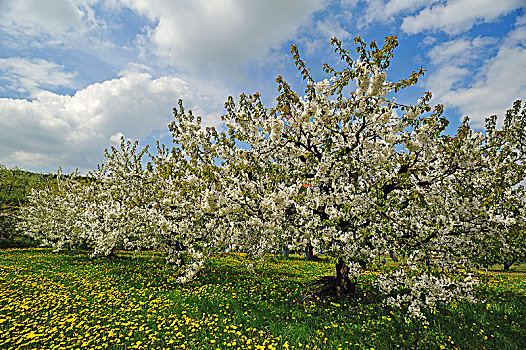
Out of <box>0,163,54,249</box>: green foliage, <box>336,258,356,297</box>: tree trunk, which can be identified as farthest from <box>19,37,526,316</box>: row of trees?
<box>0,163,54,249</box>: green foliage

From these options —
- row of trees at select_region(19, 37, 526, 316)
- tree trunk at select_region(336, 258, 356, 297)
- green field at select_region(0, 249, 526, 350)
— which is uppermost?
row of trees at select_region(19, 37, 526, 316)

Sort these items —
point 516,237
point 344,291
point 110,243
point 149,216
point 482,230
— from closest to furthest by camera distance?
1. point 516,237
2. point 482,230
3. point 344,291
4. point 149,216
5. point 110,243

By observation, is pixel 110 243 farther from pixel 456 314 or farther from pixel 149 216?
pixel 456 314

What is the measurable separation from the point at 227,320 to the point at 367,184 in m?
5.40

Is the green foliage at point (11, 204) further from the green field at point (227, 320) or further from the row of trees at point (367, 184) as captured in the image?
the row of trees at point (367, 184)

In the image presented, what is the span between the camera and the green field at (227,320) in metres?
5.84

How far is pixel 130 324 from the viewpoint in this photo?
6.66 metres

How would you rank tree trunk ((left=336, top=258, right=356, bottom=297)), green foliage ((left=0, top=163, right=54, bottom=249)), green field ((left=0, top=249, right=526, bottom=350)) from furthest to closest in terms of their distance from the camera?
1. green foliage ((left=0, top=163, right=54, bottom=249))
2. tree trunk ((left=336, top=258, right=356, bottom=297))
3. green field ((left=0, top=249, right=526, bottom=350))

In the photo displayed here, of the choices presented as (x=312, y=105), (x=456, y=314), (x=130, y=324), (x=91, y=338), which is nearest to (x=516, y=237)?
(x=456, y=314)

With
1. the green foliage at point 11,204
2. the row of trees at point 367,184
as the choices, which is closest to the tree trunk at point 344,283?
the row of trees at point 367,184

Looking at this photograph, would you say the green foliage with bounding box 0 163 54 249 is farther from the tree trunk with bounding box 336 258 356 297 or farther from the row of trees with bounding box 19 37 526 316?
the tree trunk with bounding box 336 258 356 297

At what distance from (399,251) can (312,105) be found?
4438 mm

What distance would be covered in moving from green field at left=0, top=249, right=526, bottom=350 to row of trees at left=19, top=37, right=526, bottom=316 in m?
0.91

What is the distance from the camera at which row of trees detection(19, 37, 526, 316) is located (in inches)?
243
